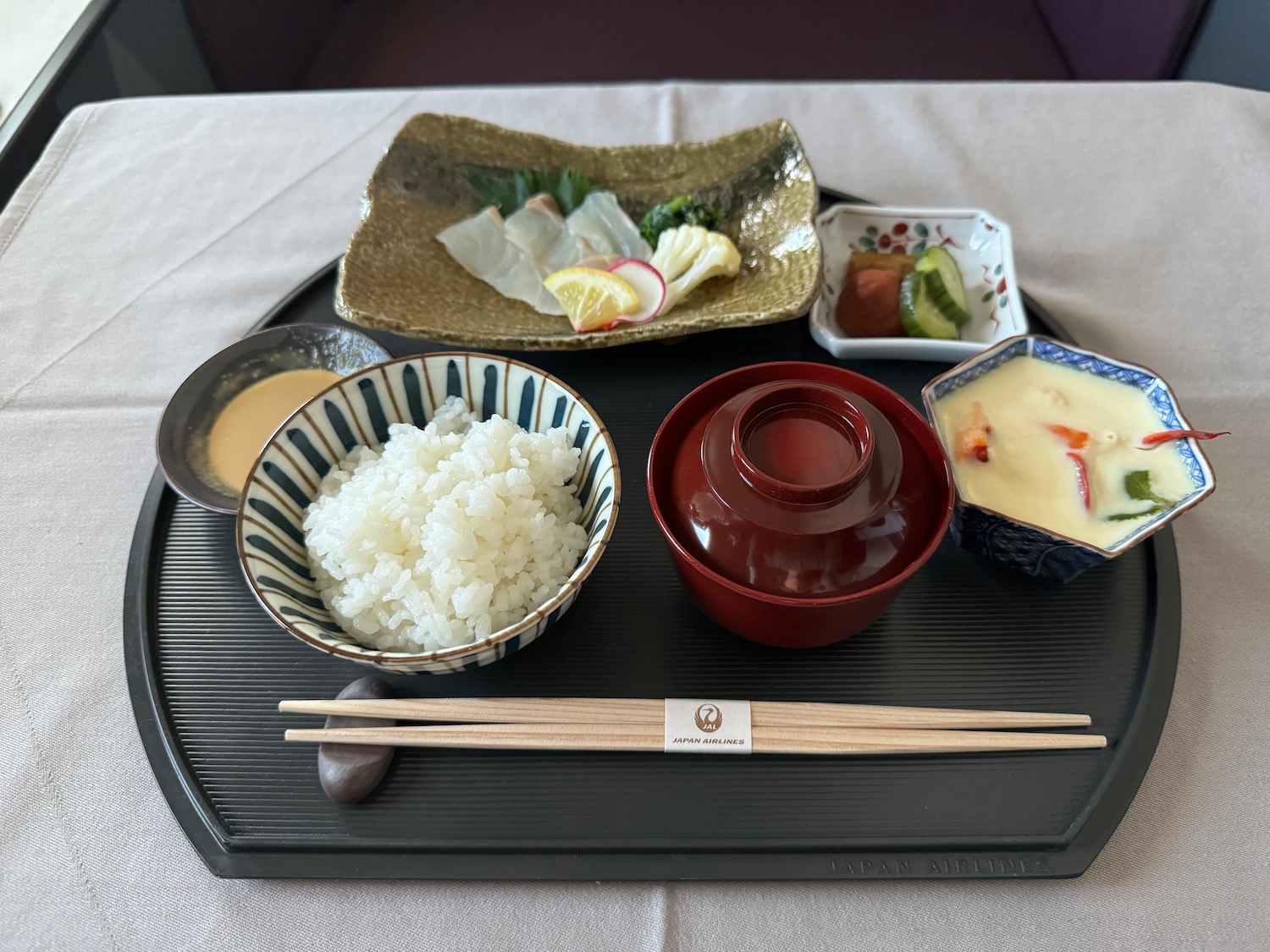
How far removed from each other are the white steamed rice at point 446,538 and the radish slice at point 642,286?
0.48m

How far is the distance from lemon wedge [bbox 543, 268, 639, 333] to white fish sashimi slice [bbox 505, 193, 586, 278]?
0.16 meters

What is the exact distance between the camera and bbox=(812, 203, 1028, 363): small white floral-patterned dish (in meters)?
1.48

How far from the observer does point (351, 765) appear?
1074 mm

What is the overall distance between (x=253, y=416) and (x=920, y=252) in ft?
4.63

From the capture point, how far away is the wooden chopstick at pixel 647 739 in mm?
1085

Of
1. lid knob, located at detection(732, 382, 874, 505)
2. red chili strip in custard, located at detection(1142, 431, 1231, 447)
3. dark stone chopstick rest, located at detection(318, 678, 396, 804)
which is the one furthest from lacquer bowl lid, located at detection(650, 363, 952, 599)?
dark stone chopstick rest, located at detection(318, 678, 396, 804)

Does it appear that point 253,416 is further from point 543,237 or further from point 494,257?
point 543,237

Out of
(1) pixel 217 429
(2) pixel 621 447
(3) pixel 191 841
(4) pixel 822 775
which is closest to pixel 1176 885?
(4) pixel 822 775

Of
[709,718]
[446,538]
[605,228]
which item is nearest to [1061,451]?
[709,718]

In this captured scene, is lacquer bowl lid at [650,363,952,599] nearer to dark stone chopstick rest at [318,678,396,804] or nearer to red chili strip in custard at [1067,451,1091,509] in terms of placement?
red chili strip in custard at [1067,451,1091,509]

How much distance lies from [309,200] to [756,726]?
1.71 metres

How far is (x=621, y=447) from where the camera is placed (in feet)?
4.72

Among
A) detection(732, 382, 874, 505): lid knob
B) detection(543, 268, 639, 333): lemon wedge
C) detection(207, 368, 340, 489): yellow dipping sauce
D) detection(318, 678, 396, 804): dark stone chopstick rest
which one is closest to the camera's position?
detection(732, 382, 874, 505): lid knob

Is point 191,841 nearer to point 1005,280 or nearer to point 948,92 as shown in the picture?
point 1005,280
